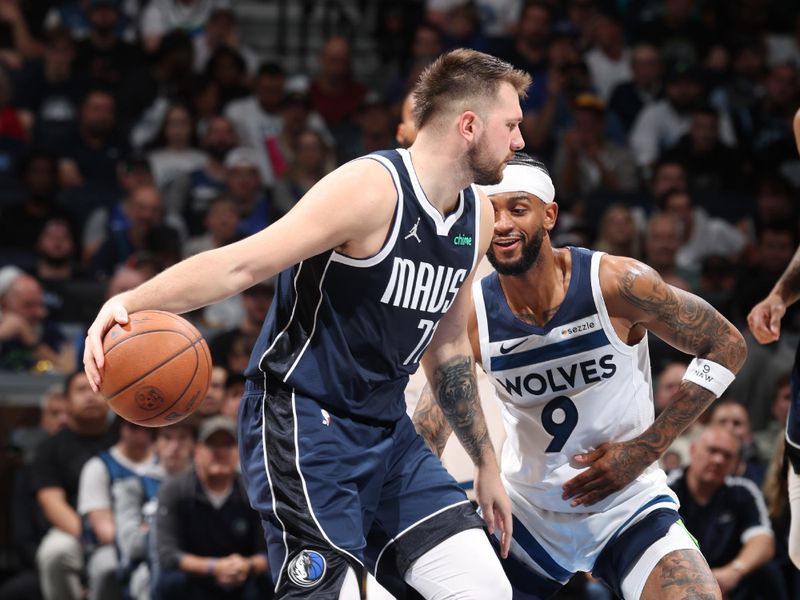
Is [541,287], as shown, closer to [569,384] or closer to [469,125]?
[569,384]

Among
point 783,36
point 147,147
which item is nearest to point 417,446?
point 147,147

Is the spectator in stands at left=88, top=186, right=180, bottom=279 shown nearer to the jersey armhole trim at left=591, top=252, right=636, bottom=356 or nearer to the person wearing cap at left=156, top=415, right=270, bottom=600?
the person wearing cap at left=156, top=415, right=270, bottom=600

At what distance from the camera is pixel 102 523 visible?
314 inches

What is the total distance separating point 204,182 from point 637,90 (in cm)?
430

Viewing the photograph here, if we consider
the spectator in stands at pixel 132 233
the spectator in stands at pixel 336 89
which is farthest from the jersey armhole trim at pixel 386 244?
the spectator in stands at pixel 336 89

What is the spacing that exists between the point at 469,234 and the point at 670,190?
6.85 meters

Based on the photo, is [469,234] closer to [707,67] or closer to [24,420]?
[24,420]

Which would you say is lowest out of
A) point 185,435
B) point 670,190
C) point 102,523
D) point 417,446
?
point 102,523

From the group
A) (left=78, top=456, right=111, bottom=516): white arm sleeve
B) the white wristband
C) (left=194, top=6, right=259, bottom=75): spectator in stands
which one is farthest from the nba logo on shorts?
(left=194, top=6, right=259, bottom=75): spectator in stands

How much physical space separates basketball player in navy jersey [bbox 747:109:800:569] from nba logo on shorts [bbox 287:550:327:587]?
2.24m

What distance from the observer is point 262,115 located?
39.2 ft

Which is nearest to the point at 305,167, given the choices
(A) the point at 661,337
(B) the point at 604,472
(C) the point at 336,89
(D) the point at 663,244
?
(C) the point at 336,89

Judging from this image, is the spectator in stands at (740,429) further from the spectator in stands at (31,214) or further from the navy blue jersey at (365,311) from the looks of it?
the spectator in stands at (31,214)

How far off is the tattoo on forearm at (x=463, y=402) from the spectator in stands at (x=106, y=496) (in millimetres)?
3943
